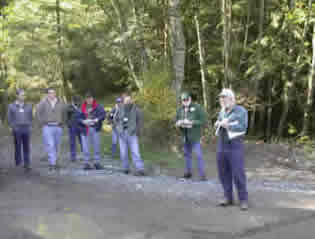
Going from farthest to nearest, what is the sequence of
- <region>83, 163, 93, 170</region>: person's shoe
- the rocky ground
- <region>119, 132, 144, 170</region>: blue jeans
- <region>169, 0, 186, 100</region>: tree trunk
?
<region>169, 0, 186, 100</region>: tree trunk → <region>83, 163, 93, 170</region>: person's shoe → <region>119, 132, 144, 170</region>: blue jeans → the rocky ground

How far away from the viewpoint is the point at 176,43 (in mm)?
12422

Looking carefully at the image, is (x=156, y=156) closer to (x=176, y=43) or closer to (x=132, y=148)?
(x=132, y=148)

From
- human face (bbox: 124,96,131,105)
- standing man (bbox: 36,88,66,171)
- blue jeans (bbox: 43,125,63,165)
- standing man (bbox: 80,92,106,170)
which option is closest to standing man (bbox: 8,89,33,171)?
standing man (bbox: 36,88,66,171)

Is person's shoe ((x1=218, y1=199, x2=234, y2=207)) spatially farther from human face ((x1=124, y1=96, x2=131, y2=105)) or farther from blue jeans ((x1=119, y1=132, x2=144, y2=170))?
human face ((x1=124, y1=96, x2=131, y2=105))

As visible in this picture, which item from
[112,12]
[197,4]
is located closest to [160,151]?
[197,4]

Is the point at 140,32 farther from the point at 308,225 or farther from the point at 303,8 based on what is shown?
the point at 308,225

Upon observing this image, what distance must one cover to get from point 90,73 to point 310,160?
725 inches

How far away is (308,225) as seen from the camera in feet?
17.0

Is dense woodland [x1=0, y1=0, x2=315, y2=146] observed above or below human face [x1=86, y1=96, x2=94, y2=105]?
above

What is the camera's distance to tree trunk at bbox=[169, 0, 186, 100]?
40.4 ft

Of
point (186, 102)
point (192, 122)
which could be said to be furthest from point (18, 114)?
point (192, 122)

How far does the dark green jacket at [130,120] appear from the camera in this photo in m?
8.76

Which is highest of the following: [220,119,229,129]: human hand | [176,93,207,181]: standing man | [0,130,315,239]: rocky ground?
[220,119,229,129]: human hand

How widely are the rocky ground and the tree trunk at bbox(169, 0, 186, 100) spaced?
4300mm
